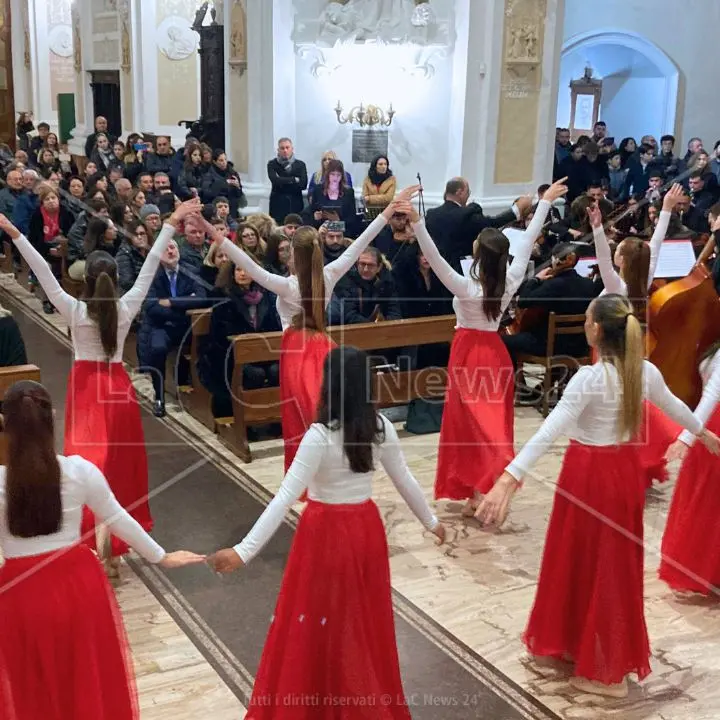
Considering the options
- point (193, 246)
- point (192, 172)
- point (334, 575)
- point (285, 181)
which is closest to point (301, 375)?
point (334, 575)

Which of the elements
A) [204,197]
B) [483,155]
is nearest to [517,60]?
[483,155]

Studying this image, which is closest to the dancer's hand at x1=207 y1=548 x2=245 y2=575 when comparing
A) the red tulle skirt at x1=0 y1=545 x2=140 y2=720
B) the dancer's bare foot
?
the red tulle skirt at x1=0 y1=545 x2=140 y2=720

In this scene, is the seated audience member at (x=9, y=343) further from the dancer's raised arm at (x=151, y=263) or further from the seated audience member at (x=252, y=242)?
the seated audience member at (x=252, y=242)

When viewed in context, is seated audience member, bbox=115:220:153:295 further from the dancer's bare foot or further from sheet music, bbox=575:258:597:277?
the dancer's bare foot

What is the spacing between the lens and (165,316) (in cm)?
749

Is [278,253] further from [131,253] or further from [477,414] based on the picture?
[477,414]

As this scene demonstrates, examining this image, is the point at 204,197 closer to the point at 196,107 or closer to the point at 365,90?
the point at 365,90

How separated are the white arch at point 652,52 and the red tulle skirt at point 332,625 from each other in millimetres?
16145

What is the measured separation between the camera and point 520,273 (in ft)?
17.6

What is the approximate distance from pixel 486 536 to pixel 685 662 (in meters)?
1.49

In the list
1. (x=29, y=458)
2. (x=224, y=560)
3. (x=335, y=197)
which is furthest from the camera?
(x=335, y=197)

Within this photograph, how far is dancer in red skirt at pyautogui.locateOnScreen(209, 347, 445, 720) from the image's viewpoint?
332 cm

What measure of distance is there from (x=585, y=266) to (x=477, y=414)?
2.73 m

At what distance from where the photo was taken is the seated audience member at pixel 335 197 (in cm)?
1109
